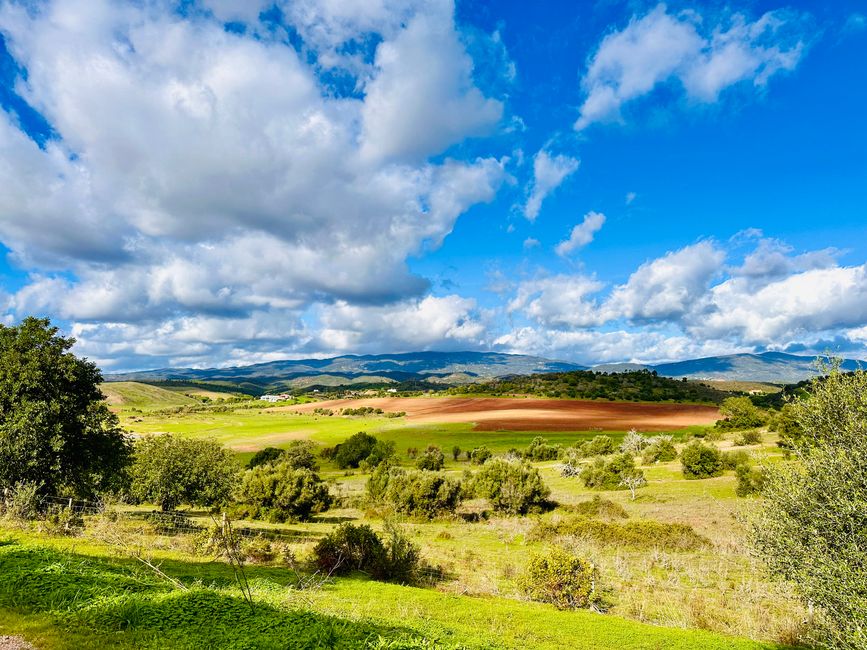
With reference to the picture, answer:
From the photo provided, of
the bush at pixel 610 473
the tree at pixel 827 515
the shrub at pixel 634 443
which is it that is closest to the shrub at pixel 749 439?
the shrub at pixel 634 443

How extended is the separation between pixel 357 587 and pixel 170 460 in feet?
82.4

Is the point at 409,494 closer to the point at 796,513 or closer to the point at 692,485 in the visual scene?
the point at 692,485

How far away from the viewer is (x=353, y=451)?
93.4 m

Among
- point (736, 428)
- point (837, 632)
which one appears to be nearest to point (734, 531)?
point (837, 632)

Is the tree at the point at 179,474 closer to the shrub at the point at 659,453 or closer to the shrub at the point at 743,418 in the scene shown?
the shrub at the point at 659,453

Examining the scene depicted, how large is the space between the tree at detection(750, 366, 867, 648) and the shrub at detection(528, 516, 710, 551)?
16587 mm

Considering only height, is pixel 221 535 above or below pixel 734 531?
above

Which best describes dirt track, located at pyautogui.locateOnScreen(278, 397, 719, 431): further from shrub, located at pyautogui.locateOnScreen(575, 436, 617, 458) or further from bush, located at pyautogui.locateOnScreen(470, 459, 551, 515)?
bush, located at pyautogui.locateOnScreen(470, 459, 551, 515)

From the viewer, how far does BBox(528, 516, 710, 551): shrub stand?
31.1 metres

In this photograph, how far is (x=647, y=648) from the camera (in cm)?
1461

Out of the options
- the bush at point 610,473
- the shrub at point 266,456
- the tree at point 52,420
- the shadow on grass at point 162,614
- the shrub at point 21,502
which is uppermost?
the tree at point 52,420

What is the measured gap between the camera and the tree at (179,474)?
3616cm

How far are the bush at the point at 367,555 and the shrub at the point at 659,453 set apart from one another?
2586 inches

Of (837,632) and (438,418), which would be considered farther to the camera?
(438,418)
